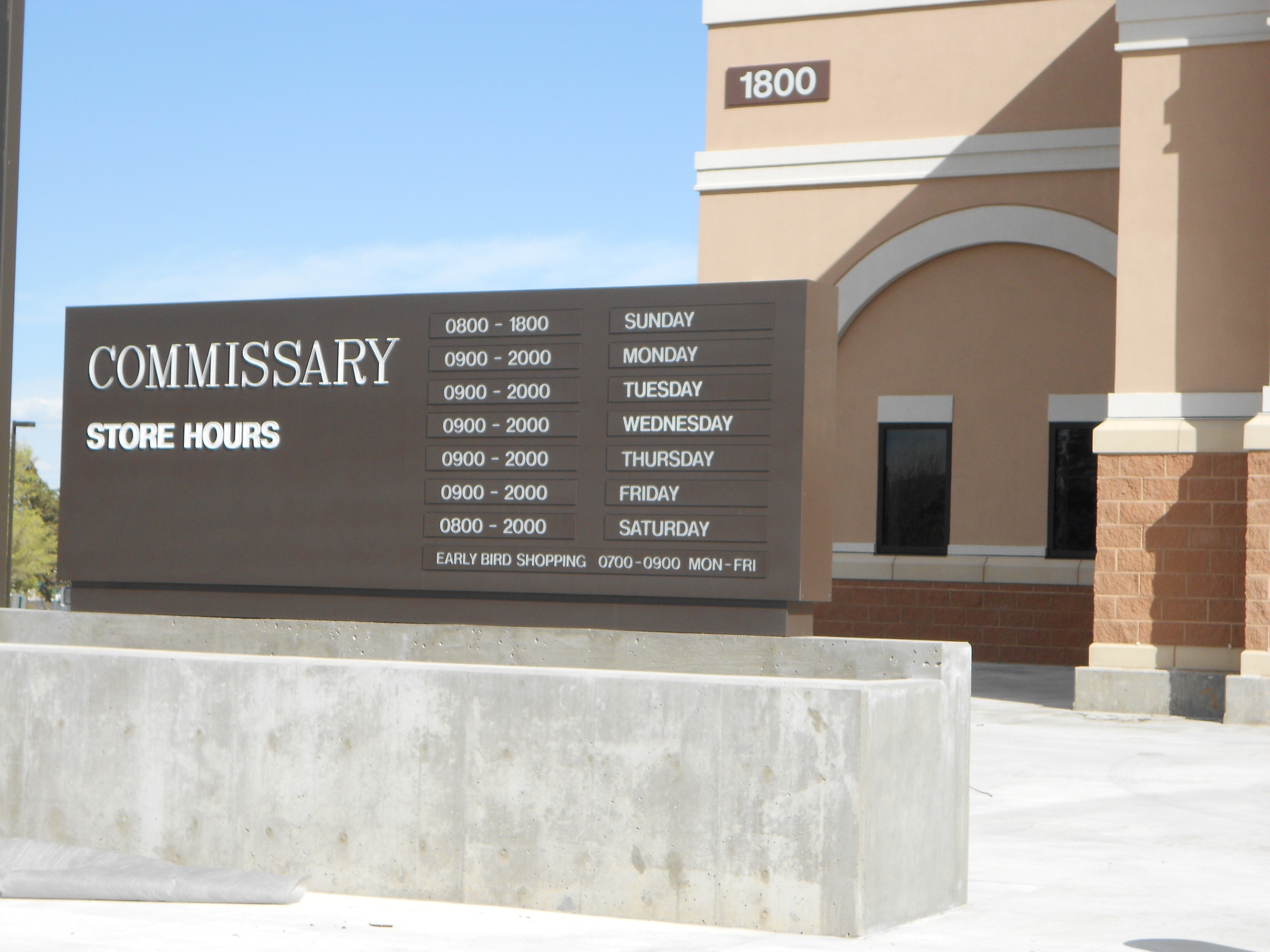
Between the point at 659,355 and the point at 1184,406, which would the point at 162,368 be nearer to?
the point at 659,355

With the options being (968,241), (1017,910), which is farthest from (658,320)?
(968,241)

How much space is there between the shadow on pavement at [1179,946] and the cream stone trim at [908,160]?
1821 centimetres

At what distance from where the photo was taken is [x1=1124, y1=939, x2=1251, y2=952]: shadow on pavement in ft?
23.0

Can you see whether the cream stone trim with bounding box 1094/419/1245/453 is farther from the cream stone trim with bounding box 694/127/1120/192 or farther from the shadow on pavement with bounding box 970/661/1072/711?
the cream stone trim with bounding box 694/127/1120/192

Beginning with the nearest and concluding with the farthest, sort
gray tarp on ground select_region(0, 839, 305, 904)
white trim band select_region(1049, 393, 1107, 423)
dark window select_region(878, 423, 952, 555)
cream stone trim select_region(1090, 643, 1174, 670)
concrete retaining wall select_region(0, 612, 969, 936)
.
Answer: concrete retaining wall select_region(0, 612, 969, 936) → gray tarp on ground select_region(0, 839, 305, 904) → cream stone trim select_region(1090, 643, 1174, 670) → white trim band select_region(1049, 393, 1107, 423) → dark window select_region(878, 423, 952, 555)

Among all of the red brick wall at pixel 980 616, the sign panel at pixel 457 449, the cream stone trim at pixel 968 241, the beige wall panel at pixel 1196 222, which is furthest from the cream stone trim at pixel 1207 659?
the sign panel at pixel 457 449

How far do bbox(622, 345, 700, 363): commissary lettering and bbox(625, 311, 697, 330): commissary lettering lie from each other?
0.11m

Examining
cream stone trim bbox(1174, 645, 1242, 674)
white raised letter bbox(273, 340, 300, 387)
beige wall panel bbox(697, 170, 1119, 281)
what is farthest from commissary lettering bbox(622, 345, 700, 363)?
beige wall panel bbox(697, 170, 1119, 281)

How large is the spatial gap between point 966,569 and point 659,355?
17026 mm

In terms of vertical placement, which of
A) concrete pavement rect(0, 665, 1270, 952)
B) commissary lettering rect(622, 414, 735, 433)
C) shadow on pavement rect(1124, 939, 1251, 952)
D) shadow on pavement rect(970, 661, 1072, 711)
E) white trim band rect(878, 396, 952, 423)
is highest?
white trim band rect(878, 396, 952, 423)

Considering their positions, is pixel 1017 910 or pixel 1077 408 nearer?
pixel 1017 910

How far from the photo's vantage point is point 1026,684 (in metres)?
21.8

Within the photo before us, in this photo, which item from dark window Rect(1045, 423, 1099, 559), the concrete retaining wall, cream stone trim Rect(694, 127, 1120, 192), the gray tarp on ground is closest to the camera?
the concrete retaining wall

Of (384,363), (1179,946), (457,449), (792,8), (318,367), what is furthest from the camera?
(792,8)
